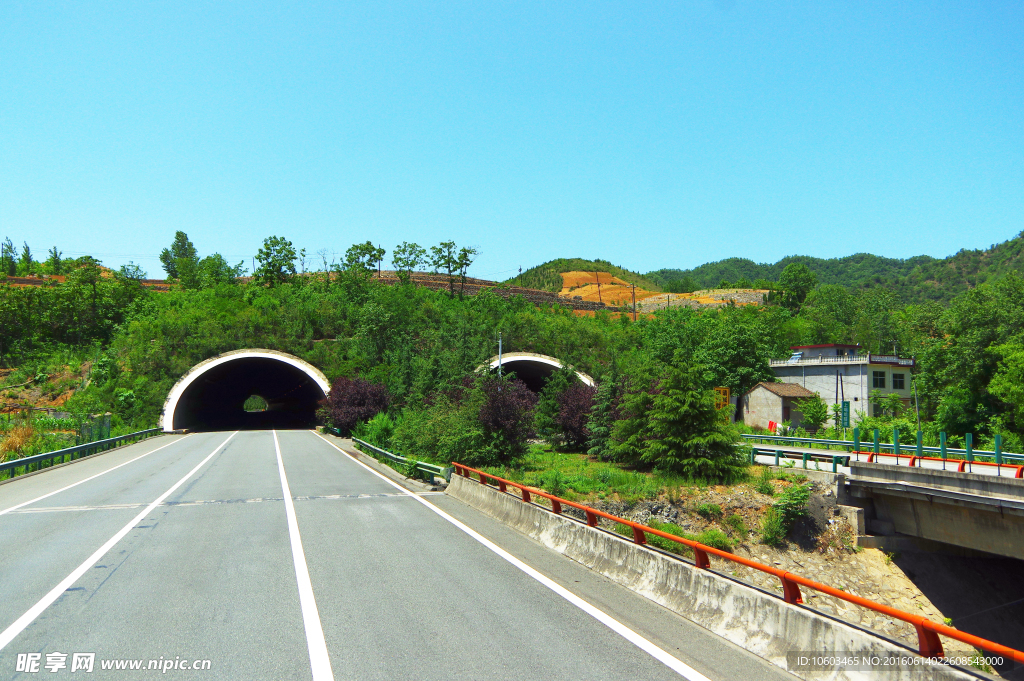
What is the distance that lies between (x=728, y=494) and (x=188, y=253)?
152361 mm

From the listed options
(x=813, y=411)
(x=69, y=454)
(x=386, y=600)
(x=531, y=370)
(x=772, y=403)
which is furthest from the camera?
(x=531, y=370)

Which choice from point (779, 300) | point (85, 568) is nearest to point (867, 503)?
point (85, 568)

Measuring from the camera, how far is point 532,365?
61188 millimetres

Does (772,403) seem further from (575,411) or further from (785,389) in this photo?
(575,411)

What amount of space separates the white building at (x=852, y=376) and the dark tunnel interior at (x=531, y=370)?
21314 millimetres

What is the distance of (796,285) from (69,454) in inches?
5864

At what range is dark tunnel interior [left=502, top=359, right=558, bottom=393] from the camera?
2315 inches

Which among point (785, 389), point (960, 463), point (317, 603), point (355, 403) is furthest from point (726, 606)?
point (785, 389)

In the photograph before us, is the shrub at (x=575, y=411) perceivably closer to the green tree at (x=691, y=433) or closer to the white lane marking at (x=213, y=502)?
the green tree at (x=691, y=433)

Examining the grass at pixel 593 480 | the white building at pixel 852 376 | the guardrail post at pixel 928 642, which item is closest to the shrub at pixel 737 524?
the grass at pixel 593 480

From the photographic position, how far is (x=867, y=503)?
24422 mm

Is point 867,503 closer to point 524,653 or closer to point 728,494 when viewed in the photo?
point 728,494

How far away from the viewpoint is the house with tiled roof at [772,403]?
166 ft

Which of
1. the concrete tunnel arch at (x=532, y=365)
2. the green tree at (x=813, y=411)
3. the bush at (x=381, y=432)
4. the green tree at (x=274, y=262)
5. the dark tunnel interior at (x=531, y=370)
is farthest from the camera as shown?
the green tree at (x=274, y=262)
